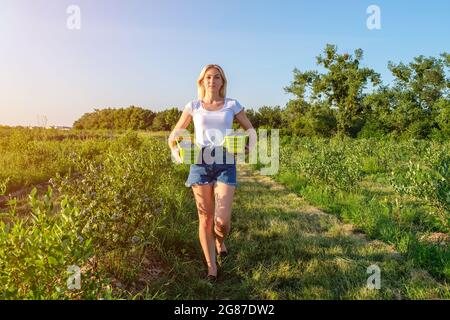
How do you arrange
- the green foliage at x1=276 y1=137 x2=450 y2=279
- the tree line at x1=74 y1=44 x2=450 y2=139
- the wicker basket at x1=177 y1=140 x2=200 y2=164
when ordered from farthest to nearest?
1. the tree line at x1=74 y1=44 x2=450 y2=139
2. the green foliage at x1=276 y1=137 x2=450 y2=279
3. the wicker basket at x1=177 y1=140 x2=200 y2=164

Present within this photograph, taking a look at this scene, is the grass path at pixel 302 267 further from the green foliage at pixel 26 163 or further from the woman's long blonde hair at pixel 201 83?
the green foliage at pixel 26 163

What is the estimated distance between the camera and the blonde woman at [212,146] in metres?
3.72

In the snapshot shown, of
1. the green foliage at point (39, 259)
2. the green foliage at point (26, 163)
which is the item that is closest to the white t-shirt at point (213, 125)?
the green foliage at point (39, 259)

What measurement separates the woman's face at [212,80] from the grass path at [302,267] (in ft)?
5.65

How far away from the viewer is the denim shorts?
372 centimetres

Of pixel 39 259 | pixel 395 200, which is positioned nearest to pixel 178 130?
pixel 39 259

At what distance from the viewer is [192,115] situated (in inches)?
151

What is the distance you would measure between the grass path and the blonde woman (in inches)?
11.4

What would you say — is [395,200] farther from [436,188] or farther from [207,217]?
[207,217]

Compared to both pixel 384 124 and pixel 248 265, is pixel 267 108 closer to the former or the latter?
pixel 384 124

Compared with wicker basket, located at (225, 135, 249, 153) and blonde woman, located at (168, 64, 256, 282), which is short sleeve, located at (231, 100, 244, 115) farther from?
wicker basket, located at (225, 135, 249, 153)

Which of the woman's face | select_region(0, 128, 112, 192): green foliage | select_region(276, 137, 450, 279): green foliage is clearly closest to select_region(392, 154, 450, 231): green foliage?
select_region(276, 137, 450, 279): green foliage

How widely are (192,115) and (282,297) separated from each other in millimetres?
1790
